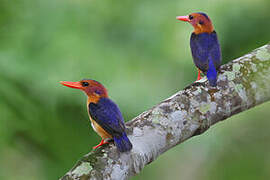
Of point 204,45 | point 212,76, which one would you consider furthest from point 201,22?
point 212,76

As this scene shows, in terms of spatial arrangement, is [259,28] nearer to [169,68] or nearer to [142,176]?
[169,68]

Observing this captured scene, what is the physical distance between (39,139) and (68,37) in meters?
1.42

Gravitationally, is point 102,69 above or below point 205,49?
below

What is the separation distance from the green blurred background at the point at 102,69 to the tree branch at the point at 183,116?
280cm

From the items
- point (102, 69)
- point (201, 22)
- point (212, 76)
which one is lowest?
point (102, 69)

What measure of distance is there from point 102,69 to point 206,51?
9.04 feet

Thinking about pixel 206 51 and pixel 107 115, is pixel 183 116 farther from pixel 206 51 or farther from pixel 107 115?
pixel 206 51

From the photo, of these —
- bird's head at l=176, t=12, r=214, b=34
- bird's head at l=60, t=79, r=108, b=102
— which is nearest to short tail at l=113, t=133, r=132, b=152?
bird's head at l=60, t=79, r=108, b=102

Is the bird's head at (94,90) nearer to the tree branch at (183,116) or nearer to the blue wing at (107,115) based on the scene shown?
the blue wing at (107,115)

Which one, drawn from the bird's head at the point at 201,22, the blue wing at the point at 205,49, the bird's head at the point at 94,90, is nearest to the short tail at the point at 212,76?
the blue wing at the point at 205,49

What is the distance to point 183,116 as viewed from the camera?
98.3 inches

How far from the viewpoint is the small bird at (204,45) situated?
9.74 feet

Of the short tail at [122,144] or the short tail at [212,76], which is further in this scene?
the short tail at [212,76]

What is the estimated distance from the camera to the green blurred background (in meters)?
5.64
